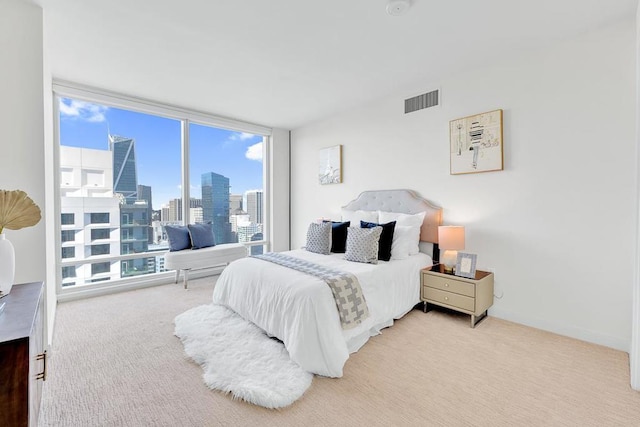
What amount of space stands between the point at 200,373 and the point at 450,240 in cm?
254

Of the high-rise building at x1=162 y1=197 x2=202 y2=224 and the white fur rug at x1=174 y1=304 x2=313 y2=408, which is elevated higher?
the high-rise building at x1=162 y1=197 x2=202 y2=224

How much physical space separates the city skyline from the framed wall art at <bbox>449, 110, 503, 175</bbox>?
351cm

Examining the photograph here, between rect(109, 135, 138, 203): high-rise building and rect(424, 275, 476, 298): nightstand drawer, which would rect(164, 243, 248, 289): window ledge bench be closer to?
rect(109, 135, 138, 203): high-rise building

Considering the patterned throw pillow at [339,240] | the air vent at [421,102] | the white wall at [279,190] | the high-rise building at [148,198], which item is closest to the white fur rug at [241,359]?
the patterned throw pillow at [339,240]

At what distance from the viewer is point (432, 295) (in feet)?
9.75

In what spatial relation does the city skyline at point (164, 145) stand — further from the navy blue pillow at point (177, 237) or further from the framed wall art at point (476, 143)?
the framed wall art at point (476, 143)

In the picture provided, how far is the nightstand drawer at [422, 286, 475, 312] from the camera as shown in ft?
8.83

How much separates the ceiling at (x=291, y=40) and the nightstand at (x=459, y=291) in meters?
2.21

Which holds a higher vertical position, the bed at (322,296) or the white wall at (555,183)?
the white wall at (555,183)

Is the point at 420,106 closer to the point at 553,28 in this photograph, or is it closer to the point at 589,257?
the point at 553,28

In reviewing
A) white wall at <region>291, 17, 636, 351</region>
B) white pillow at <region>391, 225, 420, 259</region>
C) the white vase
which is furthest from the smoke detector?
the white vase

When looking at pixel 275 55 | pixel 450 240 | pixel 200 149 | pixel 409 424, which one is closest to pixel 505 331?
pixel 450 240

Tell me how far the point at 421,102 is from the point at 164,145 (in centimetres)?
375

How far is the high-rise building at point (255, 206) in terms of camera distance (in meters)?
5.29
